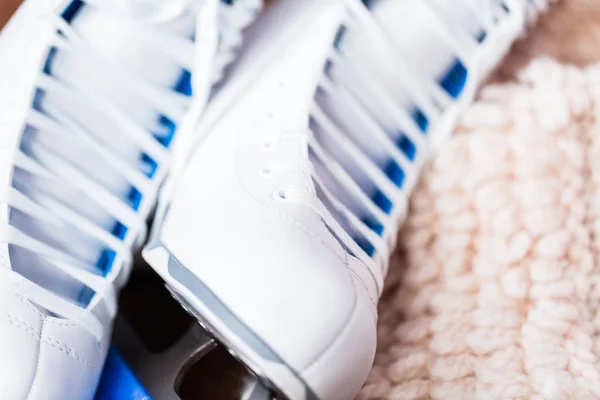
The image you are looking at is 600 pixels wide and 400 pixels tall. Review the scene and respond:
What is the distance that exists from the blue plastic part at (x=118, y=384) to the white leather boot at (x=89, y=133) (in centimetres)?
3

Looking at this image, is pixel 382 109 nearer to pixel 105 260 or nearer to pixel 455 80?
pixel 455 80

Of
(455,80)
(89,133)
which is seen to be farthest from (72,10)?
(455,80)

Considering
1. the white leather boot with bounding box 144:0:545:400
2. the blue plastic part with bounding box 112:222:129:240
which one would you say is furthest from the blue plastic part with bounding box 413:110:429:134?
the blue plastic part with bounding box 112:222:129:240

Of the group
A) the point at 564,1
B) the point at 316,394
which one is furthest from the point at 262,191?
the point at 564,1

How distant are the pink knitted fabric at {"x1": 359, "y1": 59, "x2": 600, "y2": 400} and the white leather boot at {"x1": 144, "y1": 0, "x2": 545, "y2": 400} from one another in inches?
1.5

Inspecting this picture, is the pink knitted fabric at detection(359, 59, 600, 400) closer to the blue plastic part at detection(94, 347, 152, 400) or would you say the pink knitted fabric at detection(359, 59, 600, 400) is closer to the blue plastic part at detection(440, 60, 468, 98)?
the blue plastic part at detection(440, 60, 468, 98)

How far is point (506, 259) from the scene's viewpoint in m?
0.54

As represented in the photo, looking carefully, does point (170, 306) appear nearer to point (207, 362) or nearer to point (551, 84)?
point (207, 362)

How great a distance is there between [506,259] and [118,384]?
32 centimetres

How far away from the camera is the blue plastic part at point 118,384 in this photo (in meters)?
0.50

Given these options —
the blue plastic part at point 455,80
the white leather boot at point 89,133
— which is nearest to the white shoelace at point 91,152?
the white leather boot at point 89,133

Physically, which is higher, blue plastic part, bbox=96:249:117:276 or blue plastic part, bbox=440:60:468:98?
blue plastic part, bbox=96:249:117:276

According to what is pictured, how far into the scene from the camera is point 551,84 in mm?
583

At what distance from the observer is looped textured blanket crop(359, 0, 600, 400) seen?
0.50m
